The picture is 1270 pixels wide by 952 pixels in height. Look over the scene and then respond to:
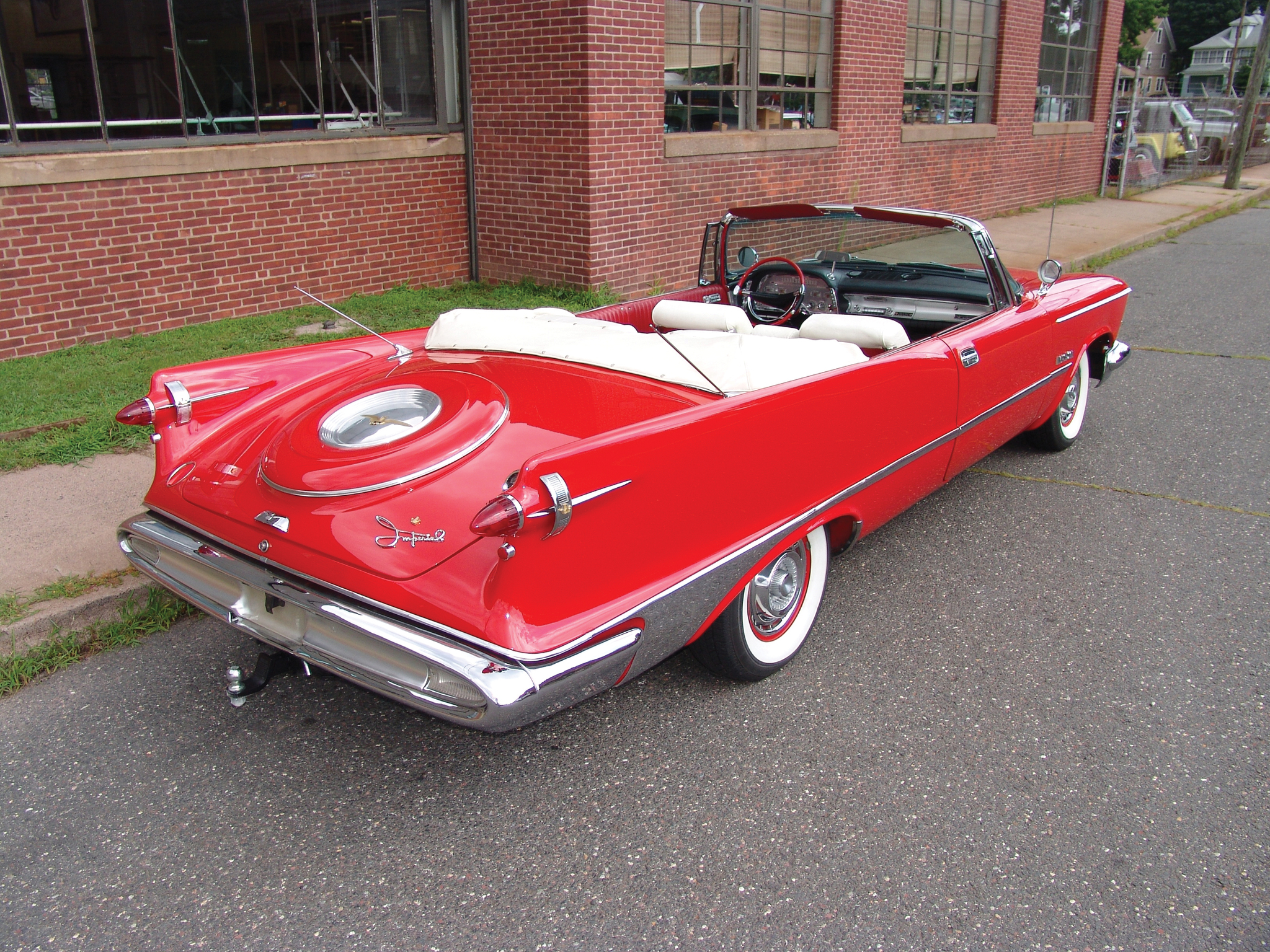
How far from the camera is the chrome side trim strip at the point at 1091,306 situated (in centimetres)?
478

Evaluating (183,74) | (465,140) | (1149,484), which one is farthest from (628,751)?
(465,140)

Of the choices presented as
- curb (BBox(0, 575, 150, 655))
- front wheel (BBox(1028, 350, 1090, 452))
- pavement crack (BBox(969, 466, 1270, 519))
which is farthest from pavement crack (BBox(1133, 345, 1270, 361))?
curb (BBox(0, 575, 150, 655))

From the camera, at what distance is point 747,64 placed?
31.7 feet

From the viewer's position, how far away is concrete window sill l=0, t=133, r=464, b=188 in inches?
243

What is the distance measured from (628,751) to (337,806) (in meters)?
0.84

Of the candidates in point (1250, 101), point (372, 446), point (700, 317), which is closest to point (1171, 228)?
point (1250, 101)

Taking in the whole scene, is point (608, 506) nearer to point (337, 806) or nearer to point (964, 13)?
point (337, 806)

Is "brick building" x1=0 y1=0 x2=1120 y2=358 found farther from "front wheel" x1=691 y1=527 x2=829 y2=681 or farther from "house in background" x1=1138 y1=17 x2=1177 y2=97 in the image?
"house in background" x1=1138 y1=17 x2=1177 y2=97

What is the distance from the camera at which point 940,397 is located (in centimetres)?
380

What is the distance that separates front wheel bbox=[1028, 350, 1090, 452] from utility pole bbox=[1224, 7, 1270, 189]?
1619 cm

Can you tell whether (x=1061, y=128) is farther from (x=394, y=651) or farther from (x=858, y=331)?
(x=394, y=651)

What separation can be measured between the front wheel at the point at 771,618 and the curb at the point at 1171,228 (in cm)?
769

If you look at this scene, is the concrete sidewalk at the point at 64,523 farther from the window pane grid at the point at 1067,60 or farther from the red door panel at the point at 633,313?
the window pane grid at the point at 1067,60

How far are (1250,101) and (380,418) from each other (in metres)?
21.4
